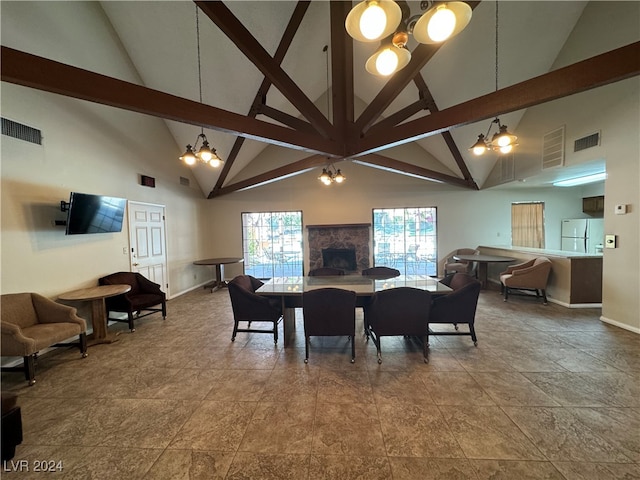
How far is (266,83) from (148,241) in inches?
149

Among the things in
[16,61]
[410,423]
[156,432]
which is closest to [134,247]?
[16,61]

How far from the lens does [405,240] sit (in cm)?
714

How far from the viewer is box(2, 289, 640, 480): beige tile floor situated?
154 centimetres

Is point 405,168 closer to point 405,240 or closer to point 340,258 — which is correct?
A: point 405,240

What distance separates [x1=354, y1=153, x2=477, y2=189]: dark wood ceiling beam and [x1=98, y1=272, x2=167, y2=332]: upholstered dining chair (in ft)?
14.0

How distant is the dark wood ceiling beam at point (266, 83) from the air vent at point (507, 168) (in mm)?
5049

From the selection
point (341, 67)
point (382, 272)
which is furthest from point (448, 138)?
point (382, 272)

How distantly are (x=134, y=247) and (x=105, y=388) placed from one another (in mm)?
2803

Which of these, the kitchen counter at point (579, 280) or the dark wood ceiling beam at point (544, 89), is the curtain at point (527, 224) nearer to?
the kitchen counter at point (579, 280)

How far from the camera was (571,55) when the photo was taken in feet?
12.5

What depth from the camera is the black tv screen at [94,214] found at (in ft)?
10.3

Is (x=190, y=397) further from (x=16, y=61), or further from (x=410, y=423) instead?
(x=16, y=61)

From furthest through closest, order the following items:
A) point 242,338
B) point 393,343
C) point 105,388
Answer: point 242,338
point 393,343
point 105,388

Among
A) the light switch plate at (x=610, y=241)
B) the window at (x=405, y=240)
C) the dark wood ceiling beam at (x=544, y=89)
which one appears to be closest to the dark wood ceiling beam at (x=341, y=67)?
the dark wood ceiling beam at (x=544, y=89)
